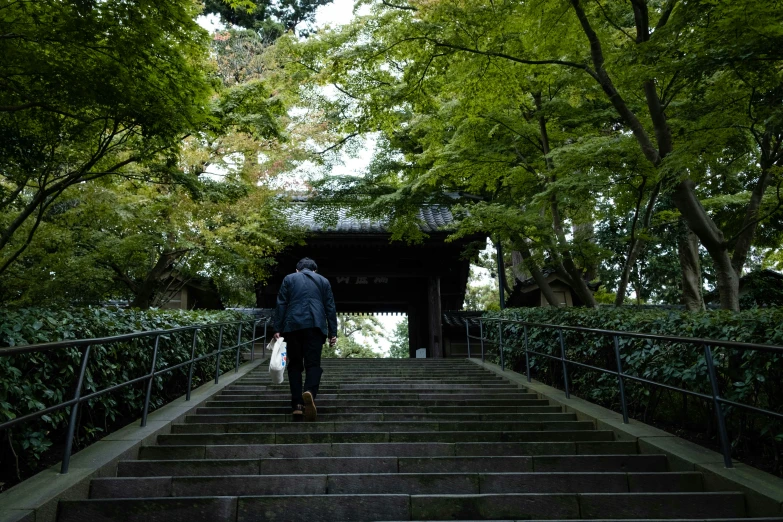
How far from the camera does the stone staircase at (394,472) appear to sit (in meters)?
2.56

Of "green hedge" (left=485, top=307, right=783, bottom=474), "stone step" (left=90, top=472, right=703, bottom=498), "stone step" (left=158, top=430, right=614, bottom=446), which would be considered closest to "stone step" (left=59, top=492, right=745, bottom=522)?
"stone step" (left=90, top=472, right=703, bottom=498)

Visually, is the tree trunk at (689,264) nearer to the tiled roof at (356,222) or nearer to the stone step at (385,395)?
the tiled roof at (356,222)

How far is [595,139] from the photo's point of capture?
6773 millimetres

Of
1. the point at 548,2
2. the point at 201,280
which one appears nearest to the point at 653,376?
the point at 548,2

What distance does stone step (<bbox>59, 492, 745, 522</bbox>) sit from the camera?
2500mm

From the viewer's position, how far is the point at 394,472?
10.6ft

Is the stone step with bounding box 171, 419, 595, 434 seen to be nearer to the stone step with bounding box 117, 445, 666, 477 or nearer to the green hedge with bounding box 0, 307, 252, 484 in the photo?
the green hedge with bounding box 0, 307, 252, 484

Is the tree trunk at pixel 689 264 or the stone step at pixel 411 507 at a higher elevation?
the tree trunk at pixel 689 264

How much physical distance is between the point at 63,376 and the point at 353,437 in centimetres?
209

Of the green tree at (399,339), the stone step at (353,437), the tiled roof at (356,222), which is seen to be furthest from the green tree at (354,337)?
the stone step at (353,437)

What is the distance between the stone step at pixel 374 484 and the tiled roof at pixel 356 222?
834 cm

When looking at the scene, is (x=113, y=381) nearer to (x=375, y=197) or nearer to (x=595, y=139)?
(x=595, y=139)

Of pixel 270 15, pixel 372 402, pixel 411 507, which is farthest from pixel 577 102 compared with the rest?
pixel 270 15

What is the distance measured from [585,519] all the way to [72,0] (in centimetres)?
529
